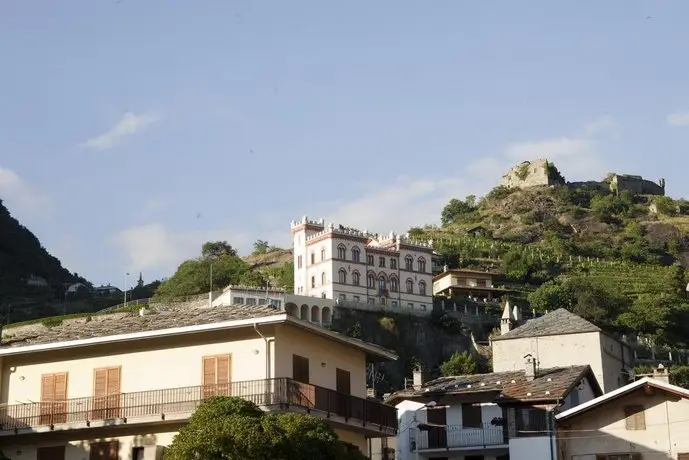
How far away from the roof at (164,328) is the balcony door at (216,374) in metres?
1.02

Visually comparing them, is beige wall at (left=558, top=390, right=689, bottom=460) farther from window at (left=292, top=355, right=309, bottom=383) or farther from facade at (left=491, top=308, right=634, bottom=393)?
facade at (left=491, top=308, right=634, bottom=393)

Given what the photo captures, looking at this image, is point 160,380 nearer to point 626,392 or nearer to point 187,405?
point 187,405

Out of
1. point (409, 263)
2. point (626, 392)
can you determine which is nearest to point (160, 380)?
point (626, 392)

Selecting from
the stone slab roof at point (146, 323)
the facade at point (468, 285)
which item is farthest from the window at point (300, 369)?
the facade at point (468, 285)

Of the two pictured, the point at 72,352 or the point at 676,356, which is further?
the point at 676,356

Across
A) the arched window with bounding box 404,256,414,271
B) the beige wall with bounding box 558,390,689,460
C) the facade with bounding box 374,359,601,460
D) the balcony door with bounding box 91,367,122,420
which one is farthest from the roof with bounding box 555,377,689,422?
the arched window with bounding box 404,256,414,271

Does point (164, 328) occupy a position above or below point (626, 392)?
above

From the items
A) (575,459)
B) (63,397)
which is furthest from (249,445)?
(575,459)

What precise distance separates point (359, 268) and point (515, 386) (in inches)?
3644

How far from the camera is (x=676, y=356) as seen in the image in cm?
12638

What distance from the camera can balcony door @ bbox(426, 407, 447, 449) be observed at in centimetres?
4922

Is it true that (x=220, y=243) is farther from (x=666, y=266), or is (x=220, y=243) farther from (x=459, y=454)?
(x=459, y=454)

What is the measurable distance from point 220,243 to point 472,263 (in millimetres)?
45134

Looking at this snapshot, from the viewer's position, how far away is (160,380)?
37469 millimetres
